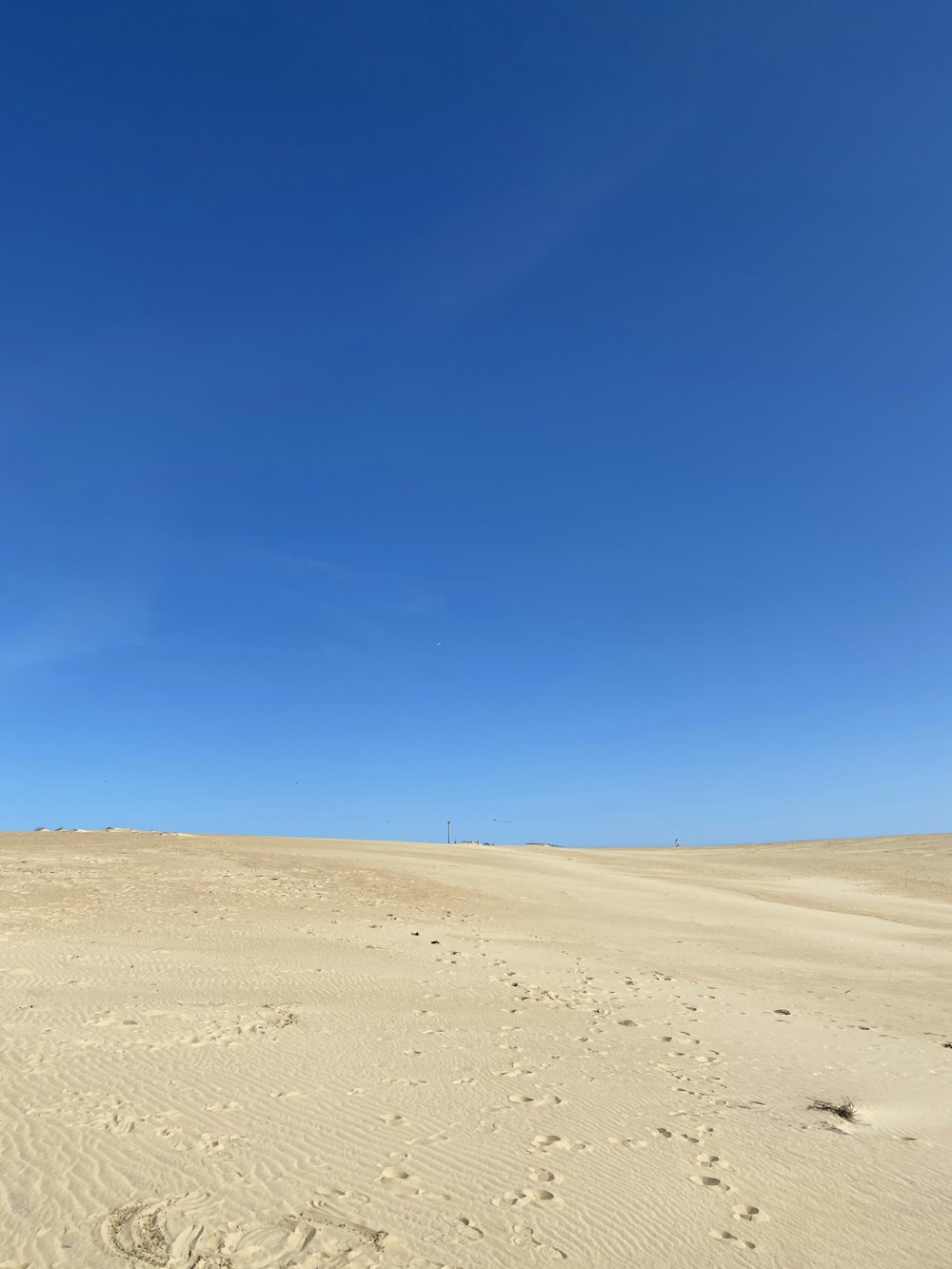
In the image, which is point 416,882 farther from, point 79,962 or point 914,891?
point 914,891

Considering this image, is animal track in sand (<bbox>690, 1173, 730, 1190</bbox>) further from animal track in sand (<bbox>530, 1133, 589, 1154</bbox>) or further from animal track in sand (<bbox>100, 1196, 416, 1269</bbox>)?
animal track in sand (<bbox>100, 1196, 416, 1269</bbox>)

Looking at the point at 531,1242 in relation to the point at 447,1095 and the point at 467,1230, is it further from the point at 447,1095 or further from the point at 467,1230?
the point at 447,1095

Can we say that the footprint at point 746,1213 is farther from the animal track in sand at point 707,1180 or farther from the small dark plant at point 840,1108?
the small dark plant at point 840,1108

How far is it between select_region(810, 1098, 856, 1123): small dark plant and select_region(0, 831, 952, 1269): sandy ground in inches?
3.5

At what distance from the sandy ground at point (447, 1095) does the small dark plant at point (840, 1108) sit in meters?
0.09

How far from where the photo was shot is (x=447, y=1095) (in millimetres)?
6559

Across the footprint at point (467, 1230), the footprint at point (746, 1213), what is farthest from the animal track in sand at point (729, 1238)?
the footprint at point (467, 1230)

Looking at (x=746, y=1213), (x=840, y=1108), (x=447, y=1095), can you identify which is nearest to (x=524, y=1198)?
(x=746, y=1213)

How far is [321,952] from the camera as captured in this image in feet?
40.6

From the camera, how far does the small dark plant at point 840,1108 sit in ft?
21.6

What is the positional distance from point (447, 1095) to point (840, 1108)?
11.7 ft

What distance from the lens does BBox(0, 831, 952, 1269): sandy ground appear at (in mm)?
4469

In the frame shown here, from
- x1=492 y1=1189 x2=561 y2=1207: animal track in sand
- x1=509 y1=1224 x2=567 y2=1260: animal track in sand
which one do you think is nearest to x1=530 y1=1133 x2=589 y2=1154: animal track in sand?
x1=492 y1=1189 x2=561 y2=1207: animal track in sand

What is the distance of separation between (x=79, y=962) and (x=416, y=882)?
12.1m
